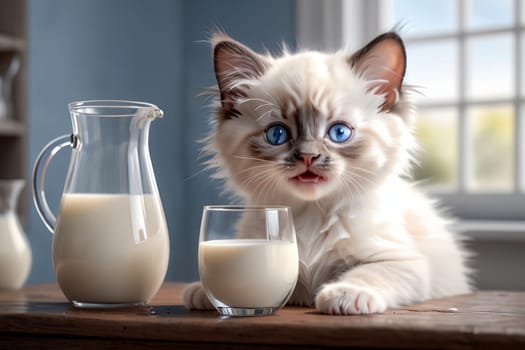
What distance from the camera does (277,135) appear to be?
1.08 metres

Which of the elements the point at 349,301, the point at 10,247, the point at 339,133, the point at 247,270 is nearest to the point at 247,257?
the point at 247,270

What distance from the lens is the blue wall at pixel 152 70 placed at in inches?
94.8

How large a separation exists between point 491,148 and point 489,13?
0.50 m

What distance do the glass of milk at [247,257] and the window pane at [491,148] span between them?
1802mm

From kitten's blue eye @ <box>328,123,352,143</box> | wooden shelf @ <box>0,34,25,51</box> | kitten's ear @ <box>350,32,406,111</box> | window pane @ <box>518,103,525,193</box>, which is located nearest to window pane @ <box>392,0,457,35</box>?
window pane @ <box>518,103,525,193</box>

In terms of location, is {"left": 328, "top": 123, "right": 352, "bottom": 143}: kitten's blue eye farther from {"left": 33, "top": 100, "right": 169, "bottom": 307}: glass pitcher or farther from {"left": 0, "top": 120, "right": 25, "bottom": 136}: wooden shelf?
{"left": 0, "top": 120, "right": 25, "bottom": 136}: wooden shelf

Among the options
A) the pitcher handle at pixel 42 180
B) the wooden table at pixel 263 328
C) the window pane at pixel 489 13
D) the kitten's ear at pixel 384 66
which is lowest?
the wooden table at pixel 263 328

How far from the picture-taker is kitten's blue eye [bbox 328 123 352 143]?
1072 millimetres

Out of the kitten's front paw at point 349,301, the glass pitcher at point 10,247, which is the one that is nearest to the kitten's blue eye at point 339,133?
the kitten's front paw at point 349,301

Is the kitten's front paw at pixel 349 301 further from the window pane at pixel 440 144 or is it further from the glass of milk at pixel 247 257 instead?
the window pane at pixel 440 144

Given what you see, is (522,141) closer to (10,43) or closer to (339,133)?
(339,133)

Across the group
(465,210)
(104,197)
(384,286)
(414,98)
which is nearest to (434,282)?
(384,286)

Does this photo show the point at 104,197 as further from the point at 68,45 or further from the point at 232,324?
the point at 68,45

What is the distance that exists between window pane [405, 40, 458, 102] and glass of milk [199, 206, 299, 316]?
6.07 feet
